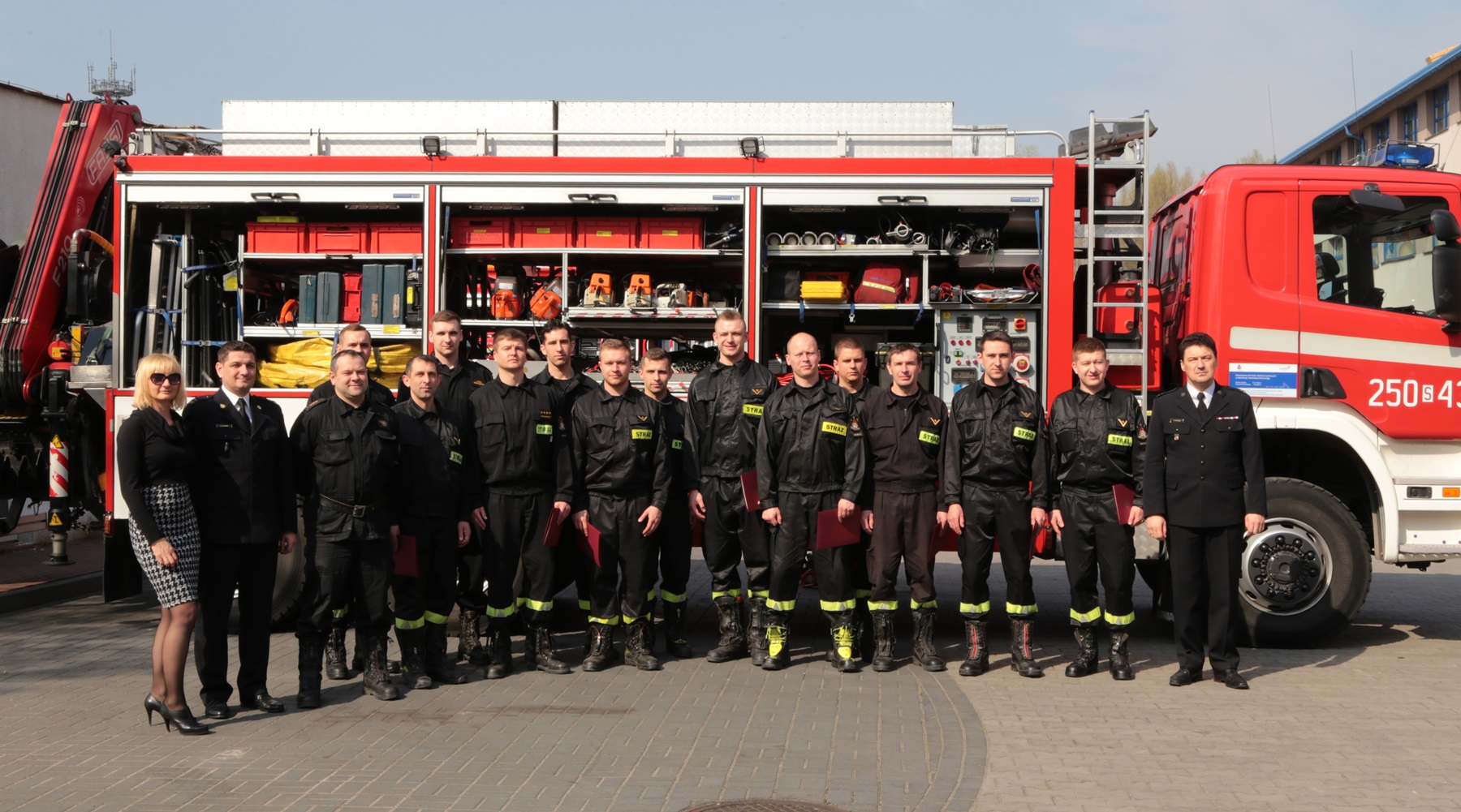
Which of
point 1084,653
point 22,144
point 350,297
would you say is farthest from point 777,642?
point 22,144

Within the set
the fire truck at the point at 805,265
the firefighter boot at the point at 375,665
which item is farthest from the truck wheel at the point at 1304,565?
the firefighter boot at the point at 375,665

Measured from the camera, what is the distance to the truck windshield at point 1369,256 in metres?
7.38

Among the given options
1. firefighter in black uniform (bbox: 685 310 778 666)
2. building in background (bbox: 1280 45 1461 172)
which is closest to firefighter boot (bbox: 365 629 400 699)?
firefighter in black uniform (bbox: 685 310 778 666)

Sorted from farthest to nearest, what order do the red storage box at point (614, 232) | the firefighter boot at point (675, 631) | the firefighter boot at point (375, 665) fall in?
the red storage box at point (614, 232) < the firefighter boot at point (675, 631) < the firefighter boot at point (375, 665)

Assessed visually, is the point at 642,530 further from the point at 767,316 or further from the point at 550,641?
the point at 767,316

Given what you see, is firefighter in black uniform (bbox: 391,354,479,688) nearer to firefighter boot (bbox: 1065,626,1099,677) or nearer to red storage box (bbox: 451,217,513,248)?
red storage box (bbox: 451,217,513,248)

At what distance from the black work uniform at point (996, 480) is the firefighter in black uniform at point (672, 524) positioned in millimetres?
1586

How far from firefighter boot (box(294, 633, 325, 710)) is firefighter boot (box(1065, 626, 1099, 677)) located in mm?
4154

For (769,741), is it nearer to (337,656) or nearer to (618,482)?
(618,482)

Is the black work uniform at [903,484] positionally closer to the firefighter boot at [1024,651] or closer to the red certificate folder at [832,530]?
the red certificate folder at [832,530]

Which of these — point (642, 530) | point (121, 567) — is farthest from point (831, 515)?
point (121, 567)

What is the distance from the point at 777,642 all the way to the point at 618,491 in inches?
50.7

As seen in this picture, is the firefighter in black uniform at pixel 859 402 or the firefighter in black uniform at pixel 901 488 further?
the firefighter in black uniform at pixel 859 402

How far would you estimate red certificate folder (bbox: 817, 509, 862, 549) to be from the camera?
6855 millimetres
